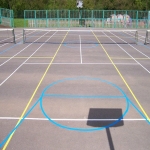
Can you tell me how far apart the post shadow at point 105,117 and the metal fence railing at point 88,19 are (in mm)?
32572

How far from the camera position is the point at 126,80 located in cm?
904

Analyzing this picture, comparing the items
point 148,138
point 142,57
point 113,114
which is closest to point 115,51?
point 142,57

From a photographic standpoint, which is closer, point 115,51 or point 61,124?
point 61,124

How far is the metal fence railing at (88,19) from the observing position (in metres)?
37.6

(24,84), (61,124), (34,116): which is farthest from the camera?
(24,84)

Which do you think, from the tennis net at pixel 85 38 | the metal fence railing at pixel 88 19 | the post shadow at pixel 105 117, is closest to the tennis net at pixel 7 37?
the tennis net at pixel 85 38

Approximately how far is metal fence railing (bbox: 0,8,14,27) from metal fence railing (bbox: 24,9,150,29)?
249 centimetres

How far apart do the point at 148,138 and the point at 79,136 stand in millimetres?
1520

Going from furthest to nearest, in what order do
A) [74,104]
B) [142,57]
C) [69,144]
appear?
[142,57] < [74,104] < [69,144]

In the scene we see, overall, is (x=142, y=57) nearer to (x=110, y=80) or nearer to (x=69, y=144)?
(x=110, y=80)

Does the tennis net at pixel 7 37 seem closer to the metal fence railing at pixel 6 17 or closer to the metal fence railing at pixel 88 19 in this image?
the metal fence railing at pixel 6 17

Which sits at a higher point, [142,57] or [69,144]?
[142,57]

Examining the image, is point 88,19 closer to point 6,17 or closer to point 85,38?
point 6,17

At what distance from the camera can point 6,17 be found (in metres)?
36.6
